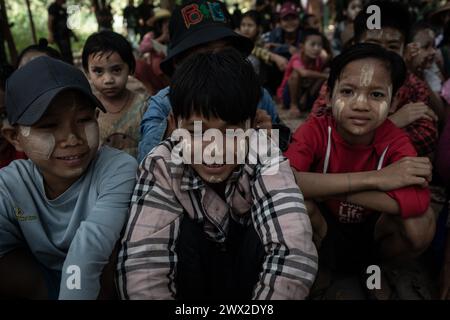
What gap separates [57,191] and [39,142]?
0.75 ft

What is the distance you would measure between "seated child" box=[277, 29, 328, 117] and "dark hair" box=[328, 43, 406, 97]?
9.36 ft

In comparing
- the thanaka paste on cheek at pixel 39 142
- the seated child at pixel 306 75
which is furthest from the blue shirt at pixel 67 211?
the seated child at pixel 306 75

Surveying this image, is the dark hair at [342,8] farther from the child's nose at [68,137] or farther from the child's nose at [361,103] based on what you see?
the child's nose at [68,137]

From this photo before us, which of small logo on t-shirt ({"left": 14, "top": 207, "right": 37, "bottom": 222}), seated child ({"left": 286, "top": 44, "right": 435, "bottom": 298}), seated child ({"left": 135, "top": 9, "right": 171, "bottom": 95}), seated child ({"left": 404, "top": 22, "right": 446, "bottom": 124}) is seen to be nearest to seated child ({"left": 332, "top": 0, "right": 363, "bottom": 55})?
seated child ({"left": 404, "top": 22, "right": 446, "bottom": 124})

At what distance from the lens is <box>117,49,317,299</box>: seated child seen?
1.29 m

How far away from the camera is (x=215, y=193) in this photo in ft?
4.87

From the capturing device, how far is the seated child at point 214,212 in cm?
129

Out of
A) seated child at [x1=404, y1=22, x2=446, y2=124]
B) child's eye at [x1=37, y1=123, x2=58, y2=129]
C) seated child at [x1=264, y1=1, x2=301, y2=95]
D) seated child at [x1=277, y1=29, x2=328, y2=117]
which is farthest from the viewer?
seated child at [x1=264, y1=1, x2=301, y2=95]

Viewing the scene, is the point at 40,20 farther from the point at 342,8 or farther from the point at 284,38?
the point at 284,38

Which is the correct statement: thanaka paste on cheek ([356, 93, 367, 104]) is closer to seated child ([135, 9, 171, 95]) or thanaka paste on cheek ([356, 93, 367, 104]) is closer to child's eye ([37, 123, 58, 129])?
child's eye ([37, 123, 58, 129])

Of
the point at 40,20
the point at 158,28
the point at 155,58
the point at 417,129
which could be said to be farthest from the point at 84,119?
the point at 40,20

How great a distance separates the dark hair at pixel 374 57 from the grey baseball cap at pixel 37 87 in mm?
1062

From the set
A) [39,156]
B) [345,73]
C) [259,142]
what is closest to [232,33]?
[345,73]

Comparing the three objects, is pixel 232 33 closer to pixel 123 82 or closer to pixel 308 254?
pixel 123 82
